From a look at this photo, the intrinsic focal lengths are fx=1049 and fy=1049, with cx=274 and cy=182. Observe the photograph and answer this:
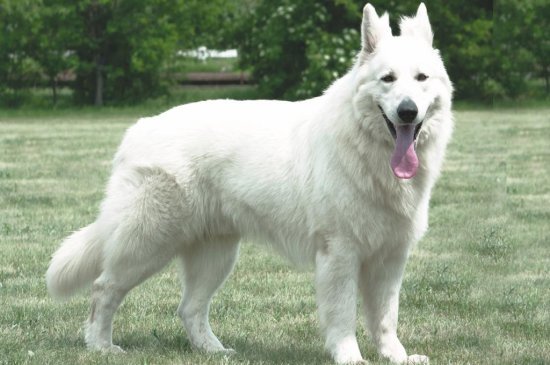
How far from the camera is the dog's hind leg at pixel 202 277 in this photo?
19.3ft

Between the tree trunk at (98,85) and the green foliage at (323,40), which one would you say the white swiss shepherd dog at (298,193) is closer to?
the green foliage at (323,40)

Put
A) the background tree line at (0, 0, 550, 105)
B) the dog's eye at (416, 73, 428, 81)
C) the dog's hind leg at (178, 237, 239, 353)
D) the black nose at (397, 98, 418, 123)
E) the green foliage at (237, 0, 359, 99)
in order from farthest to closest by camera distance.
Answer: the background tree line at (0, 0, 550, 105), the green foliage at (237, 0, 359, 99), the dog's hind leg at (178, 237, 239, 353), the dog's eye at (416, 73, 428, 81), the black nose at (397, 98, 418, 123)

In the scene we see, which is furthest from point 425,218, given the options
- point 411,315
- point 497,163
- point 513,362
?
point 497,163

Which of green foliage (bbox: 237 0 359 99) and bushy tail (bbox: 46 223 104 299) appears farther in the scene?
green foliage (bbox: 237 0 359 99)

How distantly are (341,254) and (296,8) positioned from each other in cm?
2617

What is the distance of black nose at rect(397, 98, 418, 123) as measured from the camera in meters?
4.84

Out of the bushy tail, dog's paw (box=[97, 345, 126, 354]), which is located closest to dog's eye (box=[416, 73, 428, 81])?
the bushy tail

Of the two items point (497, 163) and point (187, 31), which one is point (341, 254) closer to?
point (497, 163)

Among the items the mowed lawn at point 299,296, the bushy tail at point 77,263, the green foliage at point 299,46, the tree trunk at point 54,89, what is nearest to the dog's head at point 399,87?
the mowed lawn at point 299,296

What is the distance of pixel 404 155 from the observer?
5074 millimetres

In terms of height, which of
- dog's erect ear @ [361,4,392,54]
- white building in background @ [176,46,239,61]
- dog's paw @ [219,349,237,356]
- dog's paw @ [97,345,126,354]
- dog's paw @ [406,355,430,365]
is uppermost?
dog's erect ear @ [361,4,392,54]

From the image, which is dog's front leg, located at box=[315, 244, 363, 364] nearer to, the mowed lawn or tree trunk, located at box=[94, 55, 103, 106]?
the mowed lawn

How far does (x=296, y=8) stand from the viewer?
101 ft

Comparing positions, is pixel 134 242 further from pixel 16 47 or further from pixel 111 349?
pixel 16 47
